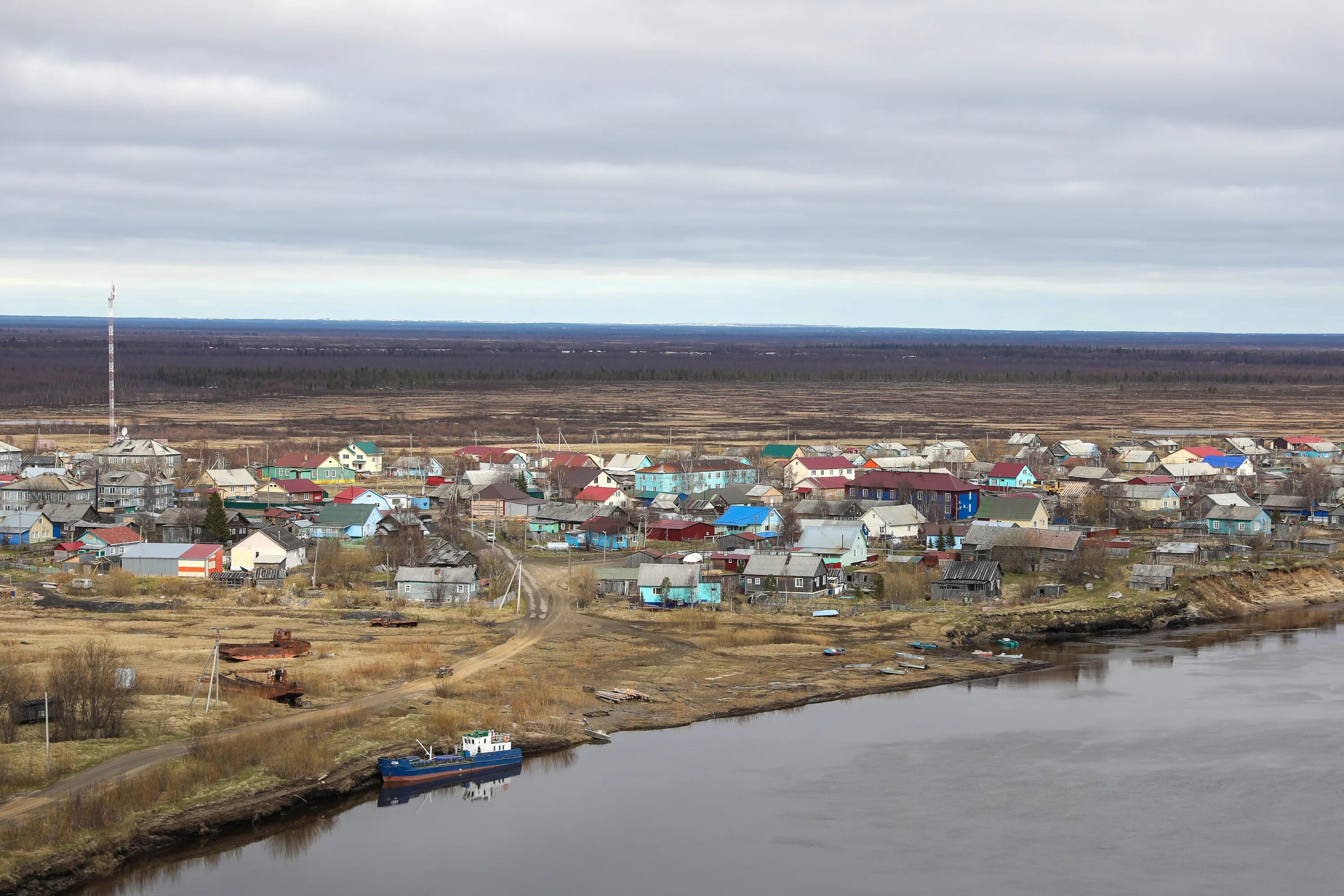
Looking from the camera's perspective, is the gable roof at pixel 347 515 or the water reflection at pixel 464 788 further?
the gable roof at pixel 347 515

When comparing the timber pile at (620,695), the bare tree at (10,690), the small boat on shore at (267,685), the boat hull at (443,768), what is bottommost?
the boat hull at (443,768)

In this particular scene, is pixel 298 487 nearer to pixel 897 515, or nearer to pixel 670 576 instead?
pixel 670 576

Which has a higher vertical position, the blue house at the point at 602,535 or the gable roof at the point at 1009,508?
the gable roof at the point at 1009,508

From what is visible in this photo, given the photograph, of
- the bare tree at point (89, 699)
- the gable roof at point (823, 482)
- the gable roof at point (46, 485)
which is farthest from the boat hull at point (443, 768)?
the gable roof at point (46, 485)

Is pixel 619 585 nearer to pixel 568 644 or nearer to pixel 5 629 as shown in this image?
pixel 568 644

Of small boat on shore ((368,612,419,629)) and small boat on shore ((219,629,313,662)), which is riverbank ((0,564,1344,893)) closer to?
small boat on shore ((368,612,419,629))

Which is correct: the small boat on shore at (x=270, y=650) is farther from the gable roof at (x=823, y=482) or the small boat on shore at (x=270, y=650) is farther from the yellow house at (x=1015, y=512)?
the gable roof at (x=823, y=482)

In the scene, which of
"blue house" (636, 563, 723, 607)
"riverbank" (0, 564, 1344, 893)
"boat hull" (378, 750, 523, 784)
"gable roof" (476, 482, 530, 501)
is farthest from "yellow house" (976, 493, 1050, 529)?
"boat hull" (378, 750, 523, 784)
